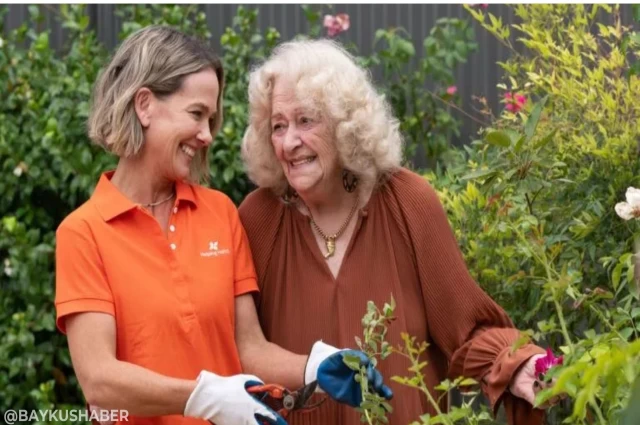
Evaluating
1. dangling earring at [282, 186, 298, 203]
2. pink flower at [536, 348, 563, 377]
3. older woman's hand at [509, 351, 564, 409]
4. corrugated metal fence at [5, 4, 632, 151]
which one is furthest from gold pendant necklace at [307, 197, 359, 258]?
corrugated metal fence at [5, 4, 632, 151]

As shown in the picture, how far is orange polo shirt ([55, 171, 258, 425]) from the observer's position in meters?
3.23

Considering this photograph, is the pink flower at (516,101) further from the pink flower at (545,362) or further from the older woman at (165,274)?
the pink flower at (545,362)

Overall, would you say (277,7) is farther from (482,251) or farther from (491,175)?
(491,175)

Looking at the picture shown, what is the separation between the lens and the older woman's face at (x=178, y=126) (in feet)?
11.1

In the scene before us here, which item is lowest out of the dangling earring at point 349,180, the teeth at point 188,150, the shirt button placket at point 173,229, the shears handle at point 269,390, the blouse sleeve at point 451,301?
the shears handle at point 269,390

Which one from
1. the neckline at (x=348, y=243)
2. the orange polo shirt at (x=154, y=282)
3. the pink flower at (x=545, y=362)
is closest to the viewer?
the pink flower at (x=545, y=362)

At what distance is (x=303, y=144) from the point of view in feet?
11.4

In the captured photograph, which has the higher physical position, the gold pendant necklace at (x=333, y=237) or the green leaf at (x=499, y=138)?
the green leaf at (x=499, y=138)

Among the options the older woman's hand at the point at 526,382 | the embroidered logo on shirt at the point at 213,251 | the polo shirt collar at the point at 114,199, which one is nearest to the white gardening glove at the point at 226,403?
the embroidered logo on shirt at the point at 213,251

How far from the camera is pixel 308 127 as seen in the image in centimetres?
348

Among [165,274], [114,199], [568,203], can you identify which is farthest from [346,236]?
[568,203]

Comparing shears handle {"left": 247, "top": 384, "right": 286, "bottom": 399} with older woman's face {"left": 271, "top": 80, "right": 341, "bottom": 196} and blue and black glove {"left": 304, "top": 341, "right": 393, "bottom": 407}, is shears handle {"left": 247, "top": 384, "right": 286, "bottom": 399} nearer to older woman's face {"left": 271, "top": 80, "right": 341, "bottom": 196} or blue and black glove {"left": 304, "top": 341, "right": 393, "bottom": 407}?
blue and black glove {"left": 304, "top": 341, "right": 393, "bottom": 407}

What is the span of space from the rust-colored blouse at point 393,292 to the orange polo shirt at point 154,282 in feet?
0.52

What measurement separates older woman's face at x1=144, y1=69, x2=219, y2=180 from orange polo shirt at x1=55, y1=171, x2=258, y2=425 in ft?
0.39
